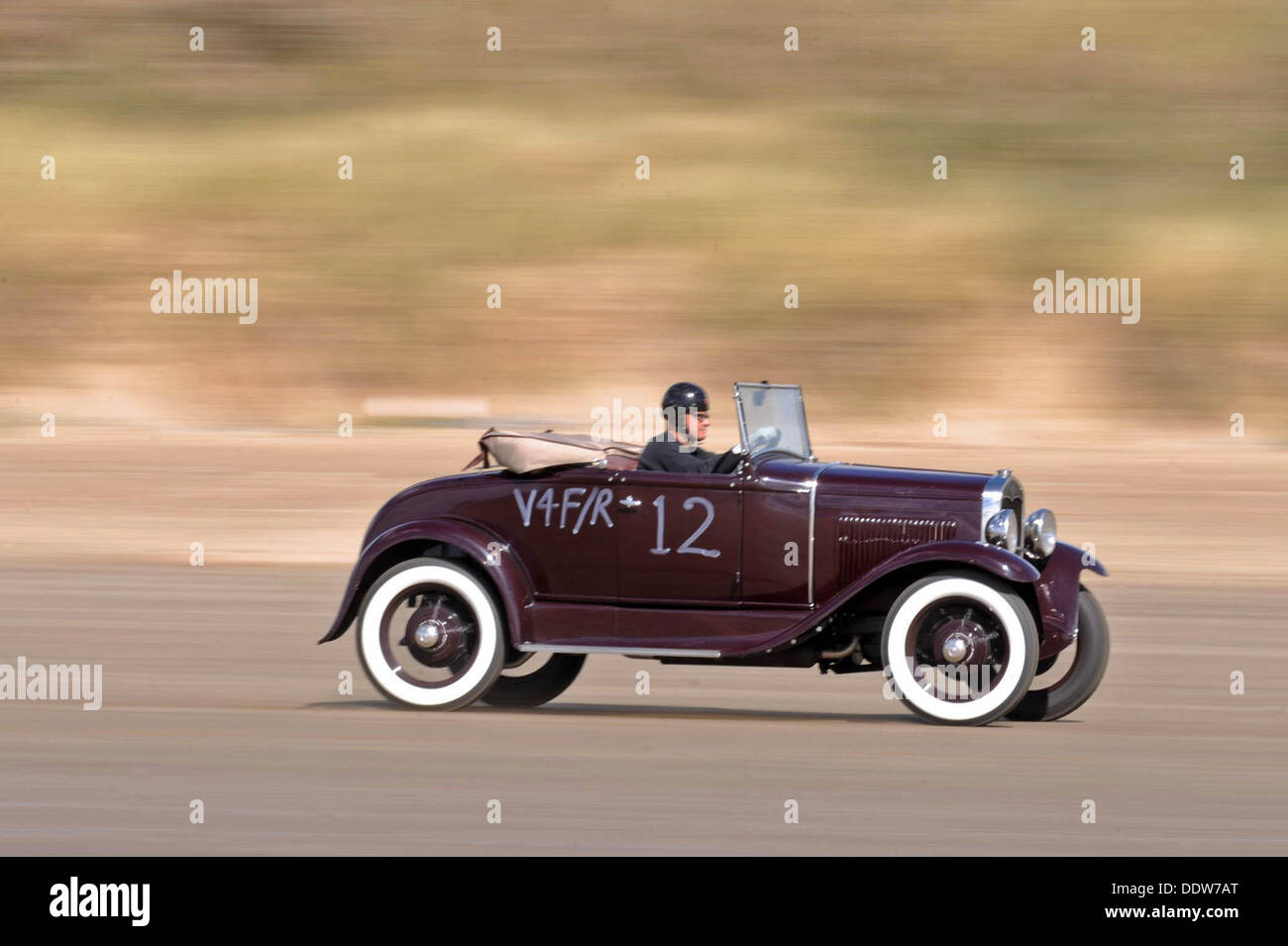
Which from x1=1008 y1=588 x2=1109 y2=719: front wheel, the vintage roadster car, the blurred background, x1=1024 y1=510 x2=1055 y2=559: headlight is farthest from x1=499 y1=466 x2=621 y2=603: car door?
the blurred background

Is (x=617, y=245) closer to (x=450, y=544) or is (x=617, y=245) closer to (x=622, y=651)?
(x=450, y=544)

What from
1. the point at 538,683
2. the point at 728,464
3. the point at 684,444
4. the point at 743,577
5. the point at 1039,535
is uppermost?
the point at 684,444

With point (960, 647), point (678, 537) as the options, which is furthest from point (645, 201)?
point (960, 647)

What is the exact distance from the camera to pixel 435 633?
30.4ft

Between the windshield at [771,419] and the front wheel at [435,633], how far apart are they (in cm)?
143

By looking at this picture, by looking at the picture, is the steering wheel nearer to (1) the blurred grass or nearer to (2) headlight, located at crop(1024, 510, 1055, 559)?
(2) headlight, located at crop(1024, 510, 1055, 559)

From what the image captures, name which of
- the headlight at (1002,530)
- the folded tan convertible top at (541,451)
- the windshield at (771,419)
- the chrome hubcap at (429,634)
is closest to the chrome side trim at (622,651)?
the chrome hubcap at (429,634)

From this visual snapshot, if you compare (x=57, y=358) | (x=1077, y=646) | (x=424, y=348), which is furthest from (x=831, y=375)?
(x=1077, y=646)

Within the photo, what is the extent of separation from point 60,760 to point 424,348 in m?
24.7

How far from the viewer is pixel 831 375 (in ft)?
101

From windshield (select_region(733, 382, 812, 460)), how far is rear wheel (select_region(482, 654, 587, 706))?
1438 mm

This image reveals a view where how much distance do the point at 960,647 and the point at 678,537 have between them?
138 centimetres

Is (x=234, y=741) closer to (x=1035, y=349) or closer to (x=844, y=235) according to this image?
(x=1035, y=349)

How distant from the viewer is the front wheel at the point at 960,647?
8578mm
